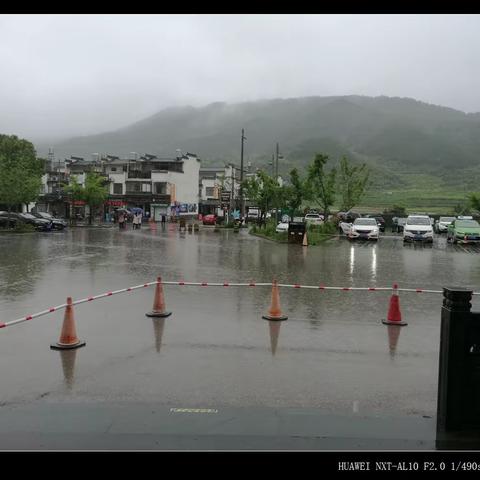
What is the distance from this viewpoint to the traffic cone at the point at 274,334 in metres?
7.97

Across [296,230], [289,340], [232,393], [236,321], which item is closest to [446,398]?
[232,393]

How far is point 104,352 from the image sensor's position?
7695mm

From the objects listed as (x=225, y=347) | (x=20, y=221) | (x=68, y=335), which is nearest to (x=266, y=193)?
(x=20, y=221)

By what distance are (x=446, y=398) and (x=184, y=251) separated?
20.7 meters

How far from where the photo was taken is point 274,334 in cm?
881

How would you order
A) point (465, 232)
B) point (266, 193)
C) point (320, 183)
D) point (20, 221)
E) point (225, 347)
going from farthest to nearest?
1. point (266, 193)
2. point (20, 221)
3. point (320, 183)
4. point (465, 232)
5. point (225, 347)

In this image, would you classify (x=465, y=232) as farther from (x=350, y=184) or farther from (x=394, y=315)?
(x=394, y=315)

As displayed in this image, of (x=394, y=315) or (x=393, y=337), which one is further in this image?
(x=394, y=315)

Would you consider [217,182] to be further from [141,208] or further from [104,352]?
[104,352]

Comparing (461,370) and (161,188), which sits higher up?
(161,188)

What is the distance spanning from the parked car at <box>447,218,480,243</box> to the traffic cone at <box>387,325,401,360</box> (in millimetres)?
26108

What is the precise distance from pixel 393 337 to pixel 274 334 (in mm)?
1882

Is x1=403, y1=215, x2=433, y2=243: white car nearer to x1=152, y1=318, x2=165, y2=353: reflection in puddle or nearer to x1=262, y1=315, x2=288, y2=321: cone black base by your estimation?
x1=262, y1=315, x2=288, y2=321: cone black base

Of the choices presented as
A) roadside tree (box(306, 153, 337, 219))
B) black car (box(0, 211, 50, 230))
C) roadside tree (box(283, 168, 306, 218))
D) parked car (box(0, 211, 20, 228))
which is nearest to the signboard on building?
black car (box(0, 211, 50, 230))
